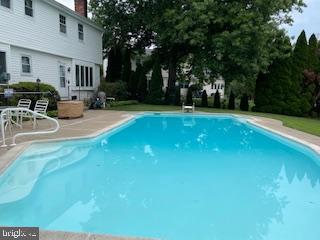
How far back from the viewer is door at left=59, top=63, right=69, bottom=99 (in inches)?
734

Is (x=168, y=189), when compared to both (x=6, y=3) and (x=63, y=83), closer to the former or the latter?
(x=6, y=3)

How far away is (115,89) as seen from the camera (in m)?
23.6

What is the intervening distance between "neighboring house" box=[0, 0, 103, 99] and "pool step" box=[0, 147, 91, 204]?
6.61 m

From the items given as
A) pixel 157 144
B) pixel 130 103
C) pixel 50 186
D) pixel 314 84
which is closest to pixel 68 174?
pixel 50 186

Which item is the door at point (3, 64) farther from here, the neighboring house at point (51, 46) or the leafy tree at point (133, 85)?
the leafy tree at point (133, 85)

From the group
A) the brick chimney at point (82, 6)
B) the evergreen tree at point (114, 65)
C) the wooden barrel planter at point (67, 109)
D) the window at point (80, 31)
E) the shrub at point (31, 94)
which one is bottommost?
the wooden barrel planter at point (67, 109)

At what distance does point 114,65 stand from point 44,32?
40.4 feet

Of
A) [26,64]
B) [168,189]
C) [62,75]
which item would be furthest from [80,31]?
[168,189]

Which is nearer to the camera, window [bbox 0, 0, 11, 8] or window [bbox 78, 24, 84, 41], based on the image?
window [bbox 0, 0, 11, 8]

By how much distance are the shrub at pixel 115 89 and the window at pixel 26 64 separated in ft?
26.1

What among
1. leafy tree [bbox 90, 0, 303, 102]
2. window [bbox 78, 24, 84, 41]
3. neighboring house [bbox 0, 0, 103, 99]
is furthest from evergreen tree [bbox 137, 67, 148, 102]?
window [bbox 78, 24, 84, 41]

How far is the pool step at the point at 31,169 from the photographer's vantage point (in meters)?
5.66

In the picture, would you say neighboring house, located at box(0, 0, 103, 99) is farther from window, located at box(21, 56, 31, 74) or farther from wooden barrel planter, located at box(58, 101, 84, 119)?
wooden barrel planter, located at box(58, 101, 84, 119)

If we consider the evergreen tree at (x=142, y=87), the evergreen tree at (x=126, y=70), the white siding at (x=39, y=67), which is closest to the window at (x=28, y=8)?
the white siding at (x=39, y=67)
